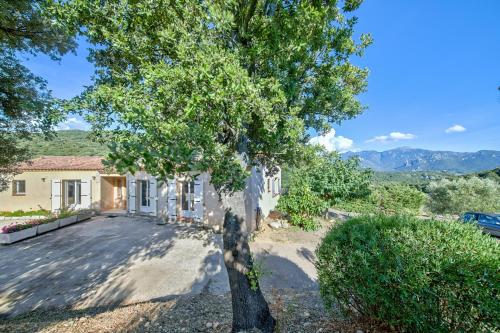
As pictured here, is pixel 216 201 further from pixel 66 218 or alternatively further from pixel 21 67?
pixel 66 218

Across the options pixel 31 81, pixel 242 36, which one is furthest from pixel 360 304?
pixel 31 81

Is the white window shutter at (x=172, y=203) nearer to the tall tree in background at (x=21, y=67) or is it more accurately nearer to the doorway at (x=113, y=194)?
the doorway at (x=113, y=194)

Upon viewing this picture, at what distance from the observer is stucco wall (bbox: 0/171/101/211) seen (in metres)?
14.8

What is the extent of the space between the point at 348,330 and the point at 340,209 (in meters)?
20.0

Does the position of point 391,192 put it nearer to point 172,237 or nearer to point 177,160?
point 172,237

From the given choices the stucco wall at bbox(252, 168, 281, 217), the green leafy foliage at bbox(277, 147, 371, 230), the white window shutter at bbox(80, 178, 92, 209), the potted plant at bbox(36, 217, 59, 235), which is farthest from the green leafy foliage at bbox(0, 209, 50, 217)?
the green leafy foliage at bbox(277, 147, 371, 230)

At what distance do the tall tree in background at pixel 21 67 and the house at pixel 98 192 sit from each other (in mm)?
6283

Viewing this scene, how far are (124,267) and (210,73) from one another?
6.69 metres

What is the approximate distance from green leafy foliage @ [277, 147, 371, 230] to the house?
135cm

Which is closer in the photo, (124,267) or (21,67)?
(21,67)

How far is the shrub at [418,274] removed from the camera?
200 centimetres

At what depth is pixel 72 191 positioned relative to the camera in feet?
50.0

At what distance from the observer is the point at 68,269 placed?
700 centimetres

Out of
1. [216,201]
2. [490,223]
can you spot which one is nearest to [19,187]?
[216,201]
